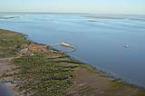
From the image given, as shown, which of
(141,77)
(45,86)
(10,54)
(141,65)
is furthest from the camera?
(10,54)

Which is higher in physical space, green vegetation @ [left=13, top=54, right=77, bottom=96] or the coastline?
green vegetation @ [left=13, top=54, right=77, bottom=96]

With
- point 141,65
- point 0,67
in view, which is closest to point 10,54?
point 0,67

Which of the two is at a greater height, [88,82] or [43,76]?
[43,76]

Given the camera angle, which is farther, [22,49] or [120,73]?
[22,49]

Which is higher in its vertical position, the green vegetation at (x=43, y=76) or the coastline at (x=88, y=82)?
the green vegetation at (x=43, y=76)

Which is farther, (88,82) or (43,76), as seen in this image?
(43,76)

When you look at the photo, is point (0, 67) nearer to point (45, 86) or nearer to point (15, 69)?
point (15, 69)

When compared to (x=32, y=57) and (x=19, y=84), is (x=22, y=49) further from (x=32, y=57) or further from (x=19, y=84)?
(x=19, y=84)

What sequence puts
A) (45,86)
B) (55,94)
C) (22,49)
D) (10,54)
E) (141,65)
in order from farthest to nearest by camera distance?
(22,49) → (10,54) → (141,65) → (45,86) → (55,94)

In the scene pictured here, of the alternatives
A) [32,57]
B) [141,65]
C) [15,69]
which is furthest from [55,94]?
[141,65]
